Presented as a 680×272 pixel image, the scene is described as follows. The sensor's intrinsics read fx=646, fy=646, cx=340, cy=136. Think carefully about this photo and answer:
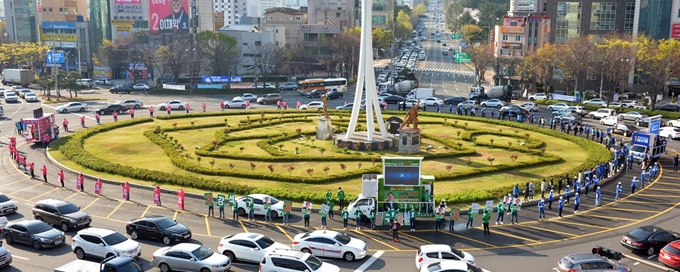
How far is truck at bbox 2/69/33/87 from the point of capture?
102 m

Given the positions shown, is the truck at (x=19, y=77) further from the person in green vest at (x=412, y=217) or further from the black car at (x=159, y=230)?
the person in green vest at (x=412, y=217)

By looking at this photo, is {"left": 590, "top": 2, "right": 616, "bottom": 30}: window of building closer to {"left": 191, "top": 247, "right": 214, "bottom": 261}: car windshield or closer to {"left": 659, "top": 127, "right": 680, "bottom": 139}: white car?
{"left": 659, "top": 127, "right": 680, "bottom": 139}: white car

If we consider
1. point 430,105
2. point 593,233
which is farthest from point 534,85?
point 593,233

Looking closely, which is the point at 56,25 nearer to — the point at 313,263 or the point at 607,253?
the point at 313,263

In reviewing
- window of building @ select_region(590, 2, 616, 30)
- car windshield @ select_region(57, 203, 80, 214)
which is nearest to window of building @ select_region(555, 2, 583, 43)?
window of building @ select_region(590, 2, 616, 30)

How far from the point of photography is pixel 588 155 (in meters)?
48.5

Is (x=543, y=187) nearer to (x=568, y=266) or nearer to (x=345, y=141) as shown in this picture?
(x=568, y=266)

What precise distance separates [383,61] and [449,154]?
103036 millimetres

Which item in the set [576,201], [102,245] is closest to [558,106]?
[576,201]

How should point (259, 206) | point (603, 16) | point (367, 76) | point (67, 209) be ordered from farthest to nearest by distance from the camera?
1. point (603, 16)
2. point (367, 76)
3. point (259, 206)
4. point (67, 209)

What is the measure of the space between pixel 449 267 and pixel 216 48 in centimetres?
8694

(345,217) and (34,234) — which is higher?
(34,234)

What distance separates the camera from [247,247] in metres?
26.5

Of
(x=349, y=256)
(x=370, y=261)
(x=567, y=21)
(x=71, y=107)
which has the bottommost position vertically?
(x=370, y=261)
